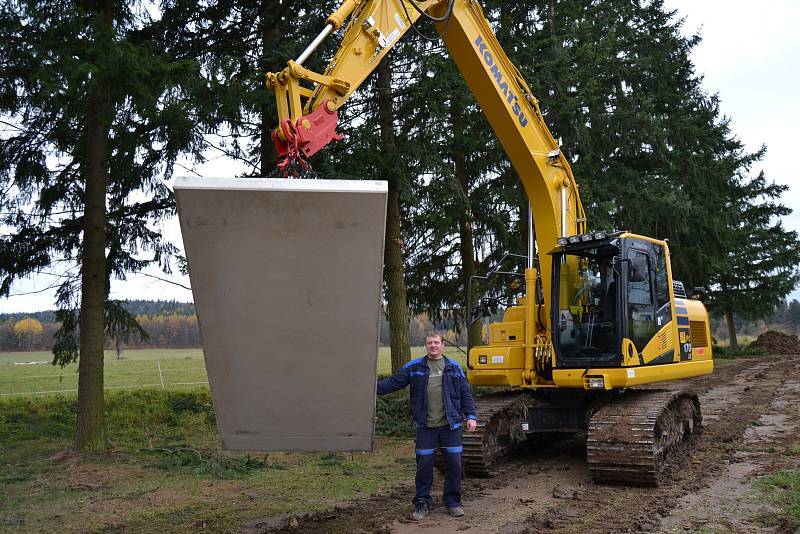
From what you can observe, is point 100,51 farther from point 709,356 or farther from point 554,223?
point 709,356

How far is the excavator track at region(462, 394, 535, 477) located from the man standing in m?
1.25

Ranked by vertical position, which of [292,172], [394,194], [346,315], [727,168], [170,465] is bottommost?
[170,465]

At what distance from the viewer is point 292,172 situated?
4855 millimetres

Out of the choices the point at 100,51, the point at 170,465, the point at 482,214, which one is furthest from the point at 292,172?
the point at 482,214

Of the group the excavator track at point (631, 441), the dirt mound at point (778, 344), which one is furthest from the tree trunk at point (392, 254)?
the dirt mound at point (778, 344)

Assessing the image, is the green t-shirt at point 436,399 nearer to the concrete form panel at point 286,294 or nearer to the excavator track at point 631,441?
the concrete form panel at point 286,294

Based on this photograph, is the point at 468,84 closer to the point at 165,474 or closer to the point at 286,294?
the point at 286,294

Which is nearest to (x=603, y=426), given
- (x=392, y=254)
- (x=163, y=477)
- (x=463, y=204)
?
(x=163, y=477)

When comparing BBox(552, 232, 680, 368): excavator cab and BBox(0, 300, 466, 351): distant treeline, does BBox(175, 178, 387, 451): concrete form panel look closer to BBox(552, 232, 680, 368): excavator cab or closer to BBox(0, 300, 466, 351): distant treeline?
BBox(0, 300, 466, 351): distant treeline

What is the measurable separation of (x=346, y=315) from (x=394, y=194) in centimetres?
708

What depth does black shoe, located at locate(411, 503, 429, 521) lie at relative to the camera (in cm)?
575

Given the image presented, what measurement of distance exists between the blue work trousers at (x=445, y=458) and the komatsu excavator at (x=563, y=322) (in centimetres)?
127

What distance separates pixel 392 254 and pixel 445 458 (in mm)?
6372

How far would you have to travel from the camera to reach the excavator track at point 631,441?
658 centimetres
